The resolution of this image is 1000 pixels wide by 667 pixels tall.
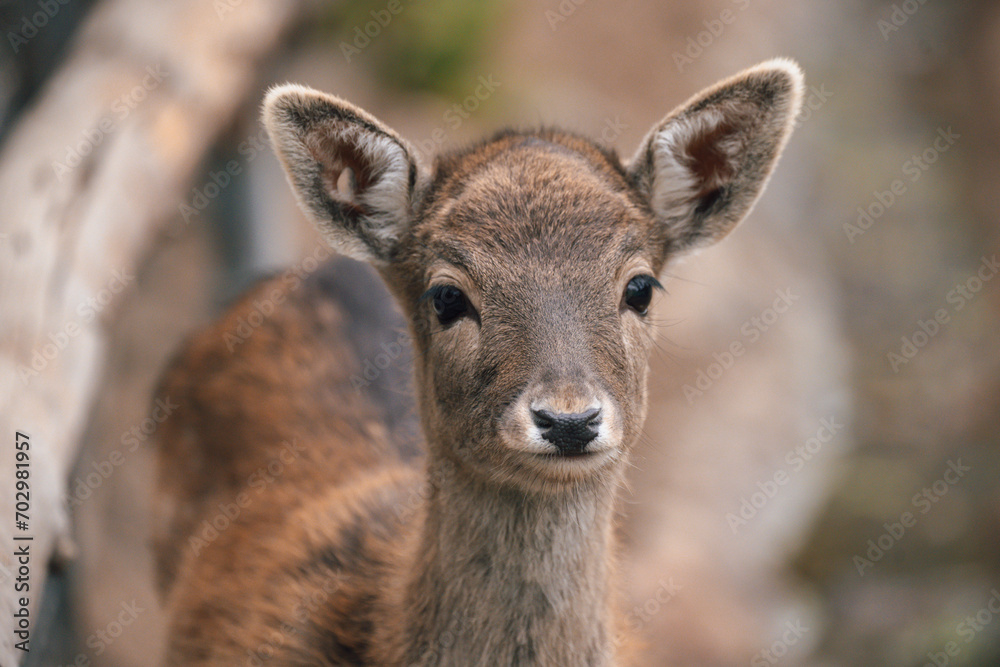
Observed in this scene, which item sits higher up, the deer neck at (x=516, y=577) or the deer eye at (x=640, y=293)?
the deer eye at (x=640, y=293)

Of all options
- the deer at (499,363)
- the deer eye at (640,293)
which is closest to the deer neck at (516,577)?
the deer at (499,363)

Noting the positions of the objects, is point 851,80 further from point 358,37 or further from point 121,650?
point 121,650

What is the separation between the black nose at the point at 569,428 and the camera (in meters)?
3.10

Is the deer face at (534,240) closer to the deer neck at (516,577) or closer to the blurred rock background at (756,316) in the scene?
the deer neck at (516,577)

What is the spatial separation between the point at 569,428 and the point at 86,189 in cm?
331

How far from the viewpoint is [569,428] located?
10.2 ft

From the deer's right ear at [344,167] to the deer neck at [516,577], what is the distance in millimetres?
1082

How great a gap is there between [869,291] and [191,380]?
899 cm

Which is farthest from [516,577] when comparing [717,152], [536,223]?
[717,152]

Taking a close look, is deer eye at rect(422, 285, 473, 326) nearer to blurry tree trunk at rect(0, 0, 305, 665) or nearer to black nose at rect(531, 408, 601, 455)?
black nose at rect(531, 408, 601, 455)

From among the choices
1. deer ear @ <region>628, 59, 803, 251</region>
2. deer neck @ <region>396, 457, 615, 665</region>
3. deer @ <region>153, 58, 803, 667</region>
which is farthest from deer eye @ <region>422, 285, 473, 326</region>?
deer ear @ <region>628, 59, 803, 251</region>

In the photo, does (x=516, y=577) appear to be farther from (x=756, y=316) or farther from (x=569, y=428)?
(x=756, y=316)

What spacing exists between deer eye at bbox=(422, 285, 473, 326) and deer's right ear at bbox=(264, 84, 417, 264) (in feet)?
1.52

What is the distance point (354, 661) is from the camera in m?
4.13
